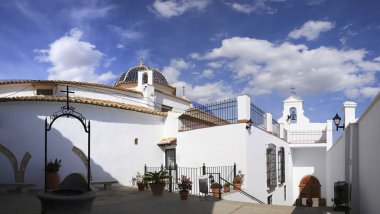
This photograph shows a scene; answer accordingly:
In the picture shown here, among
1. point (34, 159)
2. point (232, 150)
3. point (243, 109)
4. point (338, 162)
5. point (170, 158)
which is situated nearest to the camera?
point (338, 162)

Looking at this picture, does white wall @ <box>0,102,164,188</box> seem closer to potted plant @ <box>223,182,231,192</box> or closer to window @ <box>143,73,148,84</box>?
potted plant @ <box>223,182,231,192</box>

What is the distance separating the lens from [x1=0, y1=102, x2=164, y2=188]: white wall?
52.9 feet

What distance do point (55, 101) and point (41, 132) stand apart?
1612 millimetres

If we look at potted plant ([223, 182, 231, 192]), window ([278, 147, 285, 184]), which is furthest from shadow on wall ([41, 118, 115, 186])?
window ([278, 147, 285, 184])

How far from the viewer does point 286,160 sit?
81.3 feet

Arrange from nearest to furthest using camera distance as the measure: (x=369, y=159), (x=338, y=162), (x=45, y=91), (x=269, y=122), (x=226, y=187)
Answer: (x=369, y=159)
(x=226, y=187)
(x=338, y=162)
(x=269, y=122)
(x=45, y=91)

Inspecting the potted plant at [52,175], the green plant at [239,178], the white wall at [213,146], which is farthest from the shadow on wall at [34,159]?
the green plant at [239,178]

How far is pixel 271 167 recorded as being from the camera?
1981 centimetres

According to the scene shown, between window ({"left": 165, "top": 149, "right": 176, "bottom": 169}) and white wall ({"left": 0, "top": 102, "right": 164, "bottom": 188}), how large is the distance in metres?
0.41

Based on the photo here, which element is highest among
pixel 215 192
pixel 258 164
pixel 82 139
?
pixel 82 139

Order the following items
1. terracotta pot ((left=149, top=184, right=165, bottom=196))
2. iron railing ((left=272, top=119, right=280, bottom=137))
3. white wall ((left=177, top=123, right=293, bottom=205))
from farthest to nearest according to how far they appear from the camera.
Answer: iron railing ((left=272, top=119, right=280, bottom=137)) → white wall ((left=177, top=123, right=293, bottom=205)) → terracotta pot ((left=149, top=184, right=165, bottom=196))

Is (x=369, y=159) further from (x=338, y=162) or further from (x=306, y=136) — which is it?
(x=306, y=136)

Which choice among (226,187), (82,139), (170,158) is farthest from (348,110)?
(82,139)

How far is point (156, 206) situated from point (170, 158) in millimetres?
8297
